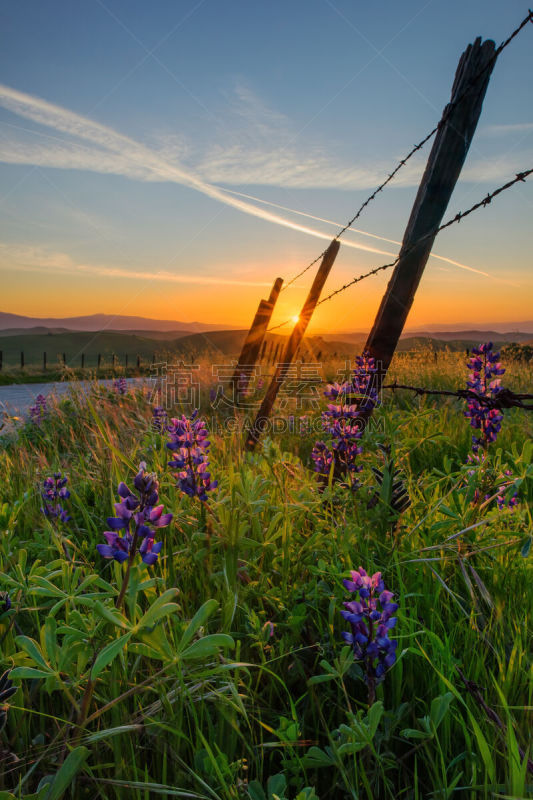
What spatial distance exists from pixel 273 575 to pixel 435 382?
8.74 metres

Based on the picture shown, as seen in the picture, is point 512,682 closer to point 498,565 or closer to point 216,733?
point 498,565

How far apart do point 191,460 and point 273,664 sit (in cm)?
101

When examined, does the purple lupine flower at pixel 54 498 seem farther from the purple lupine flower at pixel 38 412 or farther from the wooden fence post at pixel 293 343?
the purple lupine flower at pixel 38 412

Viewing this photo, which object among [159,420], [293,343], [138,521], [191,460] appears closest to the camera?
[138,521]

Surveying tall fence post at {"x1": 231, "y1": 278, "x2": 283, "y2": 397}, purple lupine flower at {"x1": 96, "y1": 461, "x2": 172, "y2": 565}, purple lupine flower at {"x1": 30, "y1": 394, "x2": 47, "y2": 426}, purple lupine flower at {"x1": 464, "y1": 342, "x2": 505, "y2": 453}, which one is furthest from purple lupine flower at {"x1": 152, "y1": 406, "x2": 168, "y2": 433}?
tall fence post at {"x1": 231, "y1": 278, "x2": 283, "y2": 397}

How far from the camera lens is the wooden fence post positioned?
5473 mm

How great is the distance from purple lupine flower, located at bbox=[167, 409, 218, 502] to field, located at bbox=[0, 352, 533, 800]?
14 cm

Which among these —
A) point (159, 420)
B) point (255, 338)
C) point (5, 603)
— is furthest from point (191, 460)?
point (255, 338)

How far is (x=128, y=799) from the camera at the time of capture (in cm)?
133

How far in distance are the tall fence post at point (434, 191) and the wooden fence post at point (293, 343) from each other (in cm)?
212

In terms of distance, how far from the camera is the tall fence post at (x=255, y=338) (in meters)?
8.88

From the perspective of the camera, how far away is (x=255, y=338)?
372 inches

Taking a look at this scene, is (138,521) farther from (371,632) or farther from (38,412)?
(38,412)

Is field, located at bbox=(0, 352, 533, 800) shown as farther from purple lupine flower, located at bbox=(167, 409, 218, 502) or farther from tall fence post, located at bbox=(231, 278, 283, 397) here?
tall fence post, located at bbox=(231, 278, 283, 397)
